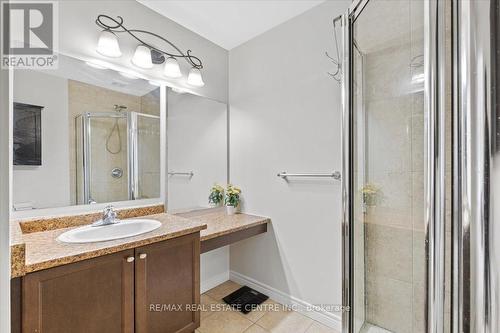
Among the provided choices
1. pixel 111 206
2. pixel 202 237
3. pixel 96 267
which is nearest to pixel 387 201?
pixel 202 237

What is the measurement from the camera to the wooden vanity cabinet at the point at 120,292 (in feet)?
2.95

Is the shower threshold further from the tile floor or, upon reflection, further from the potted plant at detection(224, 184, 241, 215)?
the potted plant at detection(224, 184, 241, 215)

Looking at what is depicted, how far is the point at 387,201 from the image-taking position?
4.03 ft

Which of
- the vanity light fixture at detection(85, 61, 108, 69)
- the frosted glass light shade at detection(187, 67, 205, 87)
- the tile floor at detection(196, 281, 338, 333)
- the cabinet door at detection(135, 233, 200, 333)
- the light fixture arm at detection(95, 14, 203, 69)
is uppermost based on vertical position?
the light fixture arm at detection(95, 14, 203, 69)

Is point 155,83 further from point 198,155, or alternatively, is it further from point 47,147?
point 47,147

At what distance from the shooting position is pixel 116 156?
1.63 m

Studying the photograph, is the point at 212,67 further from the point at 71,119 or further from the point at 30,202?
the point at 30,202

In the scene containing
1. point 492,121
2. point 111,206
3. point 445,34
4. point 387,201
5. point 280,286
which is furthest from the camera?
point 280,286

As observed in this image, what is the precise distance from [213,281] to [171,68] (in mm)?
1987

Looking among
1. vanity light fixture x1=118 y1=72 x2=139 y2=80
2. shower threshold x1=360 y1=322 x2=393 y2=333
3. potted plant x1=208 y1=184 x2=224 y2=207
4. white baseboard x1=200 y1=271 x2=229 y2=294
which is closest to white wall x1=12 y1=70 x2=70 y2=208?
vanity light fixture x1=118 y1=72 x2=139 y2=80

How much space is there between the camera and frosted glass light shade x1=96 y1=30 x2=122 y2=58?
1501mm

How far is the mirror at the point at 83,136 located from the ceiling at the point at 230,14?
626 mm

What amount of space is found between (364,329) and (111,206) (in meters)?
1.77

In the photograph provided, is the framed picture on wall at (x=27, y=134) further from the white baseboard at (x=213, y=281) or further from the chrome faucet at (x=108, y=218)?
the white baseboard at (x=213, y=281)
